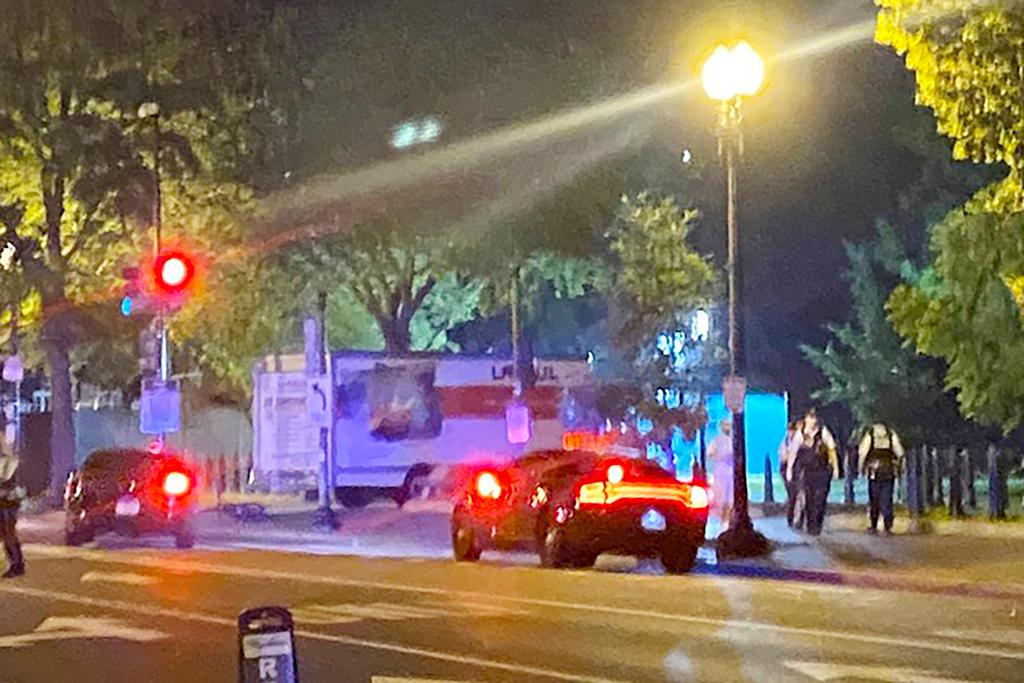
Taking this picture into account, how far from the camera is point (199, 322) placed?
41438 mm

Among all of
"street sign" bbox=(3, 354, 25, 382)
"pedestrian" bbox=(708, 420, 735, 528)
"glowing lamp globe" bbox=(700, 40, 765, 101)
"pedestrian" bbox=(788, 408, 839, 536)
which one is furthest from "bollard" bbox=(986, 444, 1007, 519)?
"street sign" bbox=(3, 354, 25, 382)

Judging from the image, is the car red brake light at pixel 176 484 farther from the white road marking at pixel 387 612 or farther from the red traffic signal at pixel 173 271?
the white road marking at pixel 387 612

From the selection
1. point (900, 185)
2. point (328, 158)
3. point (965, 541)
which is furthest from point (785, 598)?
point (900, 185)

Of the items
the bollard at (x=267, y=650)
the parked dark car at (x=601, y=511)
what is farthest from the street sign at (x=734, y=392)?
the bollard at (x=267, y=650)

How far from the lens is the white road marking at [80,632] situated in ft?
49.0

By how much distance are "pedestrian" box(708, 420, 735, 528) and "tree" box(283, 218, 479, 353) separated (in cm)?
969

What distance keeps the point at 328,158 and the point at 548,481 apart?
1541cm

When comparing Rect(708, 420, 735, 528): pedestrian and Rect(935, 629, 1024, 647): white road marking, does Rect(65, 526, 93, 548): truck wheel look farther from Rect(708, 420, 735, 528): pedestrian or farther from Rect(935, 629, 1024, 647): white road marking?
Rect(935, 629, 1024, 647): white road marking

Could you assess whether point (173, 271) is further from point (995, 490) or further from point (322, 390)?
point (995, 490)

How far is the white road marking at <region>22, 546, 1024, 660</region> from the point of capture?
1392 cm

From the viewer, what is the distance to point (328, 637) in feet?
47.8

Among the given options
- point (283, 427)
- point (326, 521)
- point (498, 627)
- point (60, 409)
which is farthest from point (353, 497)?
point (498, 627)

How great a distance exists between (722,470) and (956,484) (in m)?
3.24

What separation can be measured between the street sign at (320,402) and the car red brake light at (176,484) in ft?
12.7
